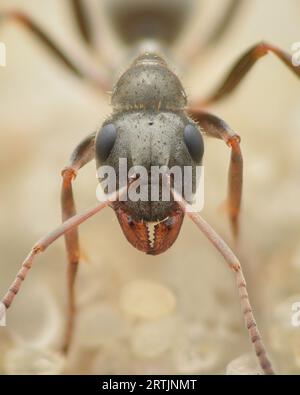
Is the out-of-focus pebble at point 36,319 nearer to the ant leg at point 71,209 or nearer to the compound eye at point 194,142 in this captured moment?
the ant leg at point 71,209

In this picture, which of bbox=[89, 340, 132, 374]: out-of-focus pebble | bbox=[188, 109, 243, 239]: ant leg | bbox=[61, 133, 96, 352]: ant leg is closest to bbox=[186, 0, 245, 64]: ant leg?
bbox=[188, 109, 243, 239]: ant leg

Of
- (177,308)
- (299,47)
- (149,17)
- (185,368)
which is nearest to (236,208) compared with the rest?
(177,308)

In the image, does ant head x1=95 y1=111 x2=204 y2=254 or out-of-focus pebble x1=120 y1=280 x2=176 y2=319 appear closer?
ant head x1=95 y1=111 x2=204 y2=254

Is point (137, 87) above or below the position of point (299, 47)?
below

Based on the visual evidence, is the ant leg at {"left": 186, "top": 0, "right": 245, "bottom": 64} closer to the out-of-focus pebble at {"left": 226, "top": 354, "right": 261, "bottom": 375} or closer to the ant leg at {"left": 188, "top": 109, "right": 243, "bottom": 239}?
the ant leg at {"left": 188, "top": 109, "right": 243, "bottom": 239}

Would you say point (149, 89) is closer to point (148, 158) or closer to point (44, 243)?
point (148, 158)

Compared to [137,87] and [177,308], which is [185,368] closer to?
[177,308]

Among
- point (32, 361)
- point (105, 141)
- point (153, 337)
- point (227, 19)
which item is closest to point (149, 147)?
point (105, 141)
